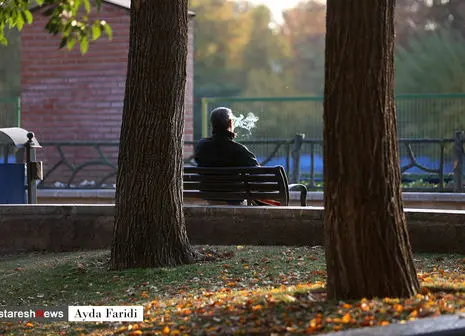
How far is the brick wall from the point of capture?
21562 millimetres

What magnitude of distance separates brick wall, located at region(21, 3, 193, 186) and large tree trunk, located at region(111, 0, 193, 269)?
11.6 m

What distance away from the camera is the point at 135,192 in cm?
955

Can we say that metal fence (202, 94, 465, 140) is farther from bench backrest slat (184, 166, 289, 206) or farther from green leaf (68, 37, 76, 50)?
green leaf (68, 37, 76, 50)

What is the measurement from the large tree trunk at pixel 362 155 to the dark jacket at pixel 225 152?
5.44 m

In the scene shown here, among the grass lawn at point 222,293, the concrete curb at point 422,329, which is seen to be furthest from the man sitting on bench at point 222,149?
→ the concrete curb at point 422,329

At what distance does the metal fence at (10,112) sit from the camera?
74.4ft

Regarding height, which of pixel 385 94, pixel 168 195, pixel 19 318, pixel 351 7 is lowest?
pixel 19 318

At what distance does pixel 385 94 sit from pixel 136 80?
12.2ft

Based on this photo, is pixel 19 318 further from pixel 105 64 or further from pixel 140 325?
pixel 105 64

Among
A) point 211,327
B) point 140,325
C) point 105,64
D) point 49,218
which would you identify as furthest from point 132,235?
point 105,64

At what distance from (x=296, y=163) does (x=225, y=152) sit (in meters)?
7.11

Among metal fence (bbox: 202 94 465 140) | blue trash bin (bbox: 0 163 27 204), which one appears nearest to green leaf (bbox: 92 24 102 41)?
blue trash bin (bbox: 0 163 27 204)

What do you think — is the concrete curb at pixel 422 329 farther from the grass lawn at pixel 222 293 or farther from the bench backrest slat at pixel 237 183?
the bench backrest slat at pixel 237 183

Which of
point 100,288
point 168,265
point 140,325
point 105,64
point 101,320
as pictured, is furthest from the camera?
point 105,64
